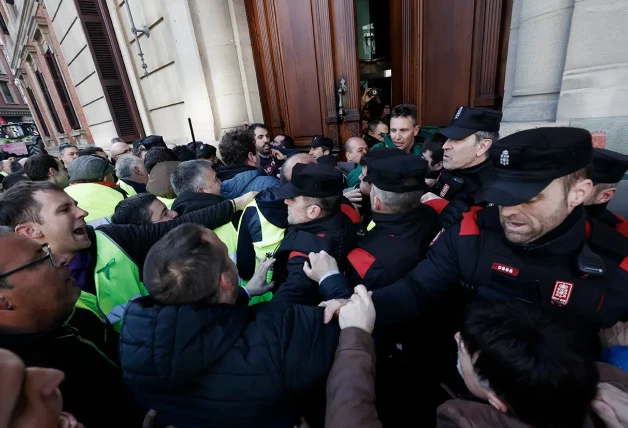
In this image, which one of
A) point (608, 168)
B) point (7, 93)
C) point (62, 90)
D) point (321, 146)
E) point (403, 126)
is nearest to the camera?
point (608, 168)

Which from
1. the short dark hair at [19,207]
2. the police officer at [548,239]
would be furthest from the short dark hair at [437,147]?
the short dark hair at [19,207]

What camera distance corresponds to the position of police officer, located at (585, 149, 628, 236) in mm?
1374

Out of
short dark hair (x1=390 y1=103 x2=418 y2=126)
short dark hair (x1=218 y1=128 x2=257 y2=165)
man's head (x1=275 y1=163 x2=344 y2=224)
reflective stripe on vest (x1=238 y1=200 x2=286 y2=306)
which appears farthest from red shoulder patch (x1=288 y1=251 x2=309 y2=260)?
short dark hair (x1=390 y1=103 x2=418 y2=126)

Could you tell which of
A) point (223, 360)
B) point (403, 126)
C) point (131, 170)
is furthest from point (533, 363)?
point (131, 170)

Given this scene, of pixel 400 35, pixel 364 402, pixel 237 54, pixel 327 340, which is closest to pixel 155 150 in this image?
pixel 237 54

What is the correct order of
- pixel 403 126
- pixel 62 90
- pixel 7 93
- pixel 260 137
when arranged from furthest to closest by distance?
1. pixel 7 93
2. pixel 62 90
3. pixel 260 137
4. pixel 403 126

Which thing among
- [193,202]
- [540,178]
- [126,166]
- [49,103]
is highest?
[49,103]

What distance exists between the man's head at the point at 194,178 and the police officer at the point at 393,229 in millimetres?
A: 1337

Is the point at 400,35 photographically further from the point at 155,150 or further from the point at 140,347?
the point at 140,347

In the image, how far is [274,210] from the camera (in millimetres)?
1844

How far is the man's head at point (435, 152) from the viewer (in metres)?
2.56

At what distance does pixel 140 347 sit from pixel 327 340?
1.94 feet

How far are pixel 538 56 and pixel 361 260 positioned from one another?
210 centimetres

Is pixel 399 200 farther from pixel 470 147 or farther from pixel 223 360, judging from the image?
pixel 223 360
